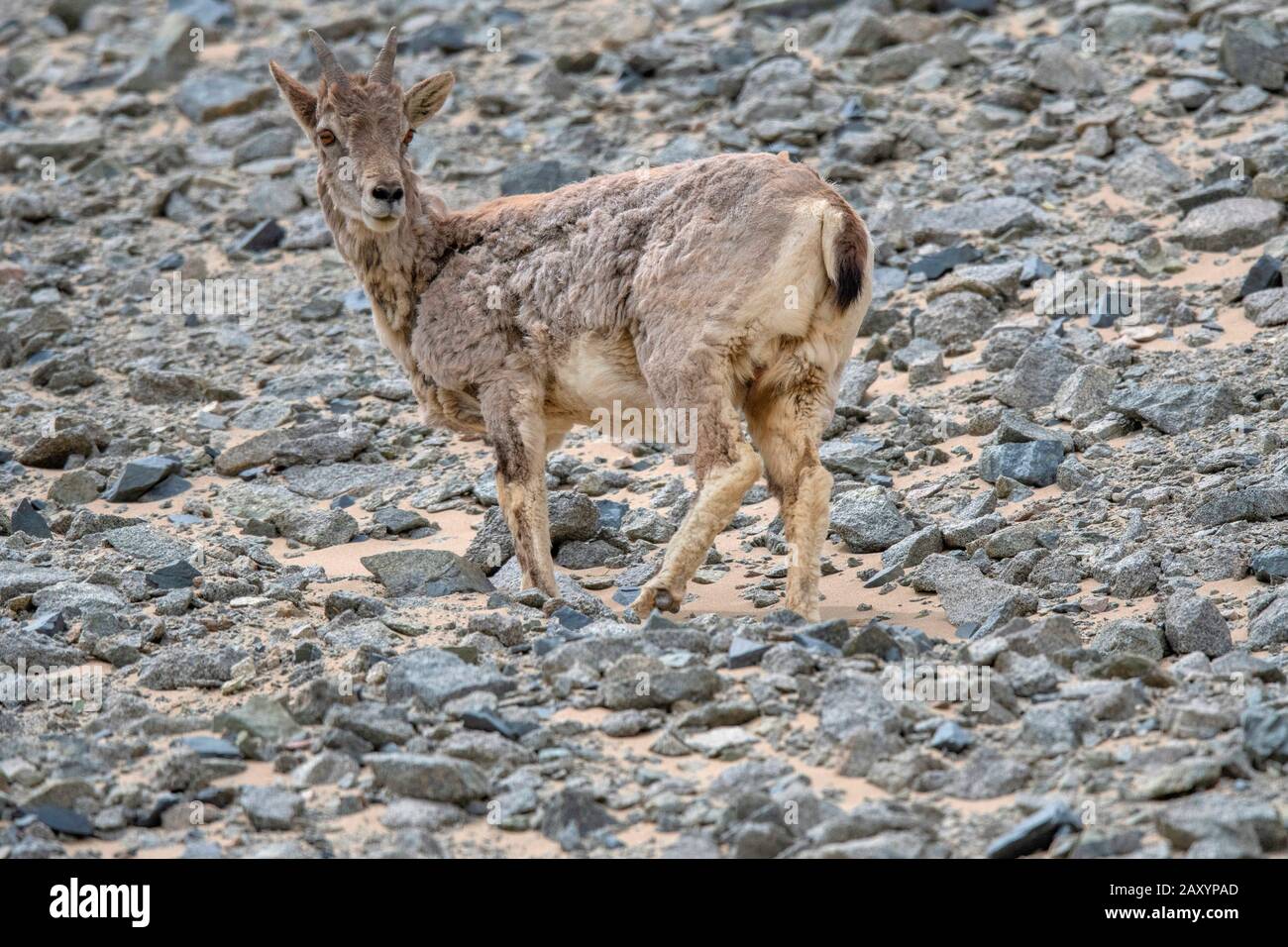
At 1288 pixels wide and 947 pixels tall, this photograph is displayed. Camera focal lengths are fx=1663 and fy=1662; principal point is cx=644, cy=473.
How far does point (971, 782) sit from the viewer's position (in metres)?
6.46

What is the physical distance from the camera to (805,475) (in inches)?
348

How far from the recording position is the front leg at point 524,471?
31.3ft

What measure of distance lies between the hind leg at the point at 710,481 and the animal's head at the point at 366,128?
2425 mm

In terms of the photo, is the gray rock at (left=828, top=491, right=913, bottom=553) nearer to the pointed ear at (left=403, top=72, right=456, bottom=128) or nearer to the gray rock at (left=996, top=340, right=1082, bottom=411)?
the gray rock at (left=996, top=340, right=1082, bottom=411)

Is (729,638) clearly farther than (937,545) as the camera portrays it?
No

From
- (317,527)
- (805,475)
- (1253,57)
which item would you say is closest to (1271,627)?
(805,475)

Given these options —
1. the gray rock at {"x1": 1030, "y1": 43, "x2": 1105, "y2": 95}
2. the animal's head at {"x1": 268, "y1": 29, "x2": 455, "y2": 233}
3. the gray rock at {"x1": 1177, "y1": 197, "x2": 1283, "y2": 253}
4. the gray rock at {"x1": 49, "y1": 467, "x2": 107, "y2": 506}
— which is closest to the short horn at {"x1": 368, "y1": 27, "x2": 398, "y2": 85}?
the animal's head at {"x1": 268, "y1": 29, "x2": 455, "y2": 233}

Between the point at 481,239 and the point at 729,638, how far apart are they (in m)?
3.37

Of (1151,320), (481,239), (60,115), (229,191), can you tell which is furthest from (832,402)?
(60,115)

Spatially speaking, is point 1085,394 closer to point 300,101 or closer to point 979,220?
point 979,220

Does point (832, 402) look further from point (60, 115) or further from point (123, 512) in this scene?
point (60, 115)

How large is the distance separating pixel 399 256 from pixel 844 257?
3.01 m
